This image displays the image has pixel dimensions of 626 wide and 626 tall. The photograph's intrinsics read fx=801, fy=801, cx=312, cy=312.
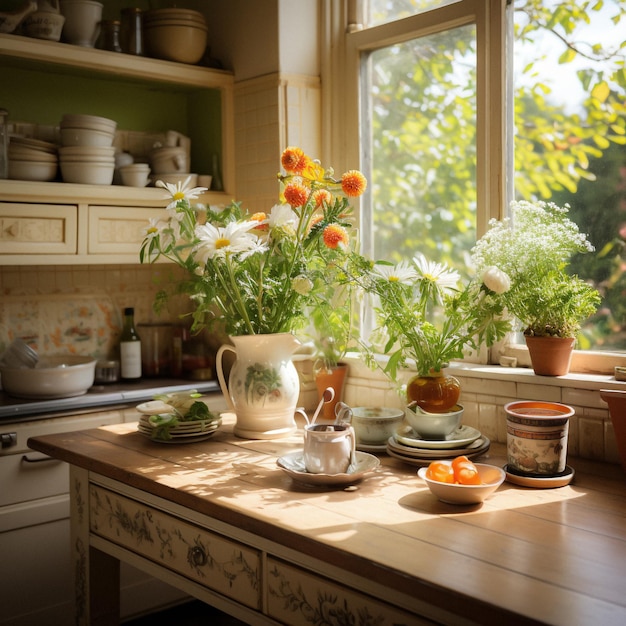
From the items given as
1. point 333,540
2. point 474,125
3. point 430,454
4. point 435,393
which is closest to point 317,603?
point 333,540

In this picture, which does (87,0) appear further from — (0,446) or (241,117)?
(0,446)

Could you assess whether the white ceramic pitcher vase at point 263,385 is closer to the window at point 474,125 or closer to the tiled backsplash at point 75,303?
the window at point 474,125

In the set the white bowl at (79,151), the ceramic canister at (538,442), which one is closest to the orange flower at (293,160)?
the ceramic canister at (538,442)

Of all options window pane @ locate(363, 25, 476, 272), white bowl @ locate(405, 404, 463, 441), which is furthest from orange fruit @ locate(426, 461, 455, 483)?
window pane @ locate(363, 25, 476, 272)

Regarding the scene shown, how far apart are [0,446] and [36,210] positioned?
0.86m

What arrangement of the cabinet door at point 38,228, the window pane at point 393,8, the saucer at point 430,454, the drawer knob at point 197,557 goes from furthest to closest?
the cabinet door at point 38,228 → the window pane at point 393,8 → the saucer at point 430,454 → the drawer knob at point 197,557

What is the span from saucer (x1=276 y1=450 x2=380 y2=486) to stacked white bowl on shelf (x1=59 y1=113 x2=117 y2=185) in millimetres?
1541

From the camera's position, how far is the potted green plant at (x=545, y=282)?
2.17 metres

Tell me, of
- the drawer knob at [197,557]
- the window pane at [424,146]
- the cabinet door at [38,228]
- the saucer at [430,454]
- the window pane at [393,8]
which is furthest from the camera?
the cabinet door at [38,228]

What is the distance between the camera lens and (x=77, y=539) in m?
2.25

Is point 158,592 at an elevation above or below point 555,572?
below

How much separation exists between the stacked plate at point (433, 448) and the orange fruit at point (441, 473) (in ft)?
0.82

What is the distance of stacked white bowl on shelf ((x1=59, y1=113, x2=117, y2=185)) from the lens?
3.03m

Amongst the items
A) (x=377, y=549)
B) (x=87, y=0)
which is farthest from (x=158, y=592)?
(x=87, y=0)
